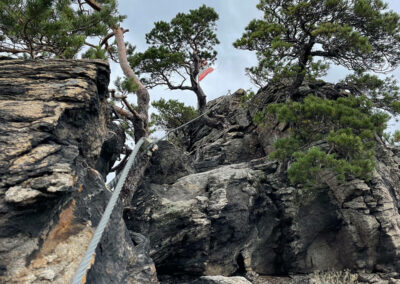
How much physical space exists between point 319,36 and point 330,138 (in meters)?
5.86

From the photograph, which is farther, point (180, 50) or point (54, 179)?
point (180, 50)

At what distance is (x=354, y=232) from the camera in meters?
8.48

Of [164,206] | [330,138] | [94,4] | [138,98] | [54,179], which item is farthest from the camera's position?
[138,98]

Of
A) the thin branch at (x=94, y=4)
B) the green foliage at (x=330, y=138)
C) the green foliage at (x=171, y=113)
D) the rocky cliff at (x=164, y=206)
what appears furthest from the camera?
the green foliage at (x=171, y=113)

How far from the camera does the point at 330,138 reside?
7.93 metres

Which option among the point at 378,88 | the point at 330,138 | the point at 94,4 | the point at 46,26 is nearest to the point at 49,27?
the point at 46,26

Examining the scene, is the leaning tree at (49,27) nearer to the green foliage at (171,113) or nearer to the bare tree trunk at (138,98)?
the bare tree trunk at (138,98)

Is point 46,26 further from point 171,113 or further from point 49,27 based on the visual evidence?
point 171,113

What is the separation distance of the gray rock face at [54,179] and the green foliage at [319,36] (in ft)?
27.1

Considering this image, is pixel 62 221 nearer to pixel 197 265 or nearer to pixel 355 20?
pixel 197 265

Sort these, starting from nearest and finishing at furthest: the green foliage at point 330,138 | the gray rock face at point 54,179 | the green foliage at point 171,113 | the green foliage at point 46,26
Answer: the gray rock face at point 54,179 → the green foliage at point 46,26 → the green foliage at point 330,138 → the green foliage at point 171,113

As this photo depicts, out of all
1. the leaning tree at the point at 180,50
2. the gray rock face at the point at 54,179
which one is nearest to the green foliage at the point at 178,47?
the leaning tree at the point at 180,50

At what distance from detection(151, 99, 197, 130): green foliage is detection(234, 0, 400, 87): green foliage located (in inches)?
213

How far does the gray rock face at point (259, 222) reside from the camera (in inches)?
292
